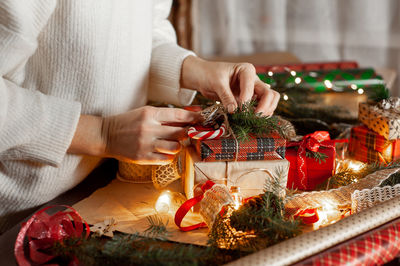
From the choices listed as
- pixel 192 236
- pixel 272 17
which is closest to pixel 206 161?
pixel 192 236

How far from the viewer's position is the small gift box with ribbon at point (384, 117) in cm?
85

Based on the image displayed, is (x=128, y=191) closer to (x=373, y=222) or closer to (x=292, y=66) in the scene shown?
(x=373, y=222)

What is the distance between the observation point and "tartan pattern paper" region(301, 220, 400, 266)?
0.51 meters

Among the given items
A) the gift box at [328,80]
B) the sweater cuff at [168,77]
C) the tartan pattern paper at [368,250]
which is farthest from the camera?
the gift box at [328,80]

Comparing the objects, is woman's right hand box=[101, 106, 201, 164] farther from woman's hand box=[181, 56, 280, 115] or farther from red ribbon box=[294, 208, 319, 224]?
red ribbon box=[294, 208, 319, 224]

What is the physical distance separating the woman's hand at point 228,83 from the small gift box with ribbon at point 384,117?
201mm

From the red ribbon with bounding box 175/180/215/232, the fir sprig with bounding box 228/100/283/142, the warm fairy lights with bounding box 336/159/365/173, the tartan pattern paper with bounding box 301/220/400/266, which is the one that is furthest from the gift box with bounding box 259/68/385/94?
the tartan pattern paper with bounding box 301/220/400/266

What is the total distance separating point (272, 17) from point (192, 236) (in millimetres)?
1822

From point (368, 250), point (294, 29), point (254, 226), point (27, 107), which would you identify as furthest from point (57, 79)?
point (294, 29)

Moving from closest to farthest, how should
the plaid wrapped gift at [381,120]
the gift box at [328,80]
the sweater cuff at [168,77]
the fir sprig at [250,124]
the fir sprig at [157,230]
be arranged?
the fir sprig at [157,230], the fir sprig at [250,124], the plaid wrapped gift at [381,120], the sweater cuff at [168,77], the gift box at [328,80]

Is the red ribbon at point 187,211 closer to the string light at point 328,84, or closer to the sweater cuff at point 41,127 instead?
the sweater cuff at point 41,127

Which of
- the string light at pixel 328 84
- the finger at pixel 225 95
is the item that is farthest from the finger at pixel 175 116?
the string light at pixel 328 84

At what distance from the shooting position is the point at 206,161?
71 cm

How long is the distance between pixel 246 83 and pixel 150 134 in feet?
0.81
